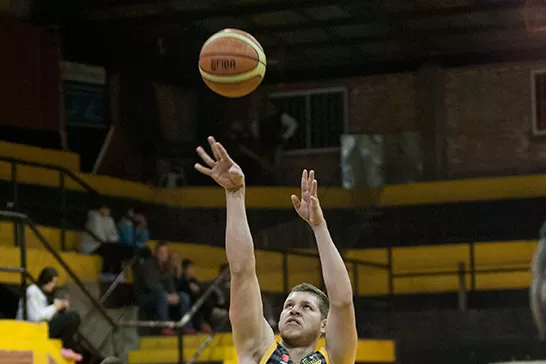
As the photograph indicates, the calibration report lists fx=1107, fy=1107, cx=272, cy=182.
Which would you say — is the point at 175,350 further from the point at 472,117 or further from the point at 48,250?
the point at 472,117

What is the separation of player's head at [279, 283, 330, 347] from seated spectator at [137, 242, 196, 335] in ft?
29.7

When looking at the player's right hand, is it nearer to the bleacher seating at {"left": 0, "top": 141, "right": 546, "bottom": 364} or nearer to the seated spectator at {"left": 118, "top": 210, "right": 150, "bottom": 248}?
the bleacher seating at {"left": 0, "top": 141, "right": 546, "bottom": 364}

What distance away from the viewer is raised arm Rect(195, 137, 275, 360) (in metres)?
5.28

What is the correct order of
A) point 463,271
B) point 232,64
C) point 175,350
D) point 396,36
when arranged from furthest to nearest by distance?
point 396,36 → point 463,271 → point 175,350 → point 232,64

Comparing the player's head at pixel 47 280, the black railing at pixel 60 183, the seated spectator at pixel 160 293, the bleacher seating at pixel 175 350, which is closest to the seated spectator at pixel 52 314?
the player's head at pixel 47 280

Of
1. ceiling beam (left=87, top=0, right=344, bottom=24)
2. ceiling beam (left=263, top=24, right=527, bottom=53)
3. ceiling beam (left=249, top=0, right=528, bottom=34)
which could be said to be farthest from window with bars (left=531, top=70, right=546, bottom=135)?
ceiling beam (left=87, top=0, right=344, bottom=24)

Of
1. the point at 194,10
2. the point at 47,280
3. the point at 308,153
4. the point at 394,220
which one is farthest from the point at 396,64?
the point at 47,280

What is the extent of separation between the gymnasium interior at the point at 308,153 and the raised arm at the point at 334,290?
28.1 feet

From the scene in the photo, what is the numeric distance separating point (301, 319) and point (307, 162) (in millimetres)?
15911

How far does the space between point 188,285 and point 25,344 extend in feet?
15.2

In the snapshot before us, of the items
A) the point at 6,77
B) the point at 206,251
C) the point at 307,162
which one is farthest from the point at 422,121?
the point at 6,77

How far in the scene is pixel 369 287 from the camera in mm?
17547

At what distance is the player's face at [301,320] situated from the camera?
5.41 metres

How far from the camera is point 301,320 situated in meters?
5.43
